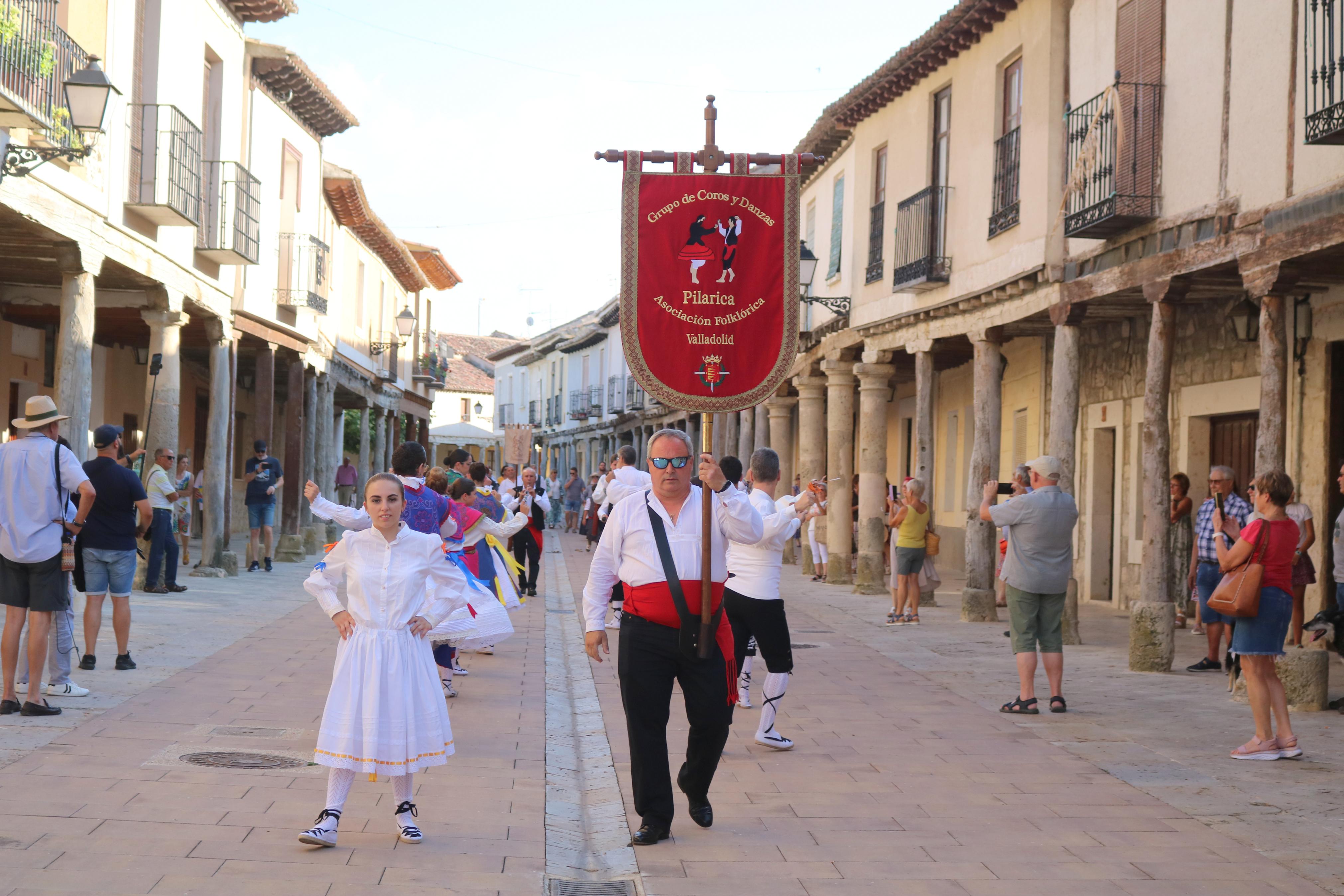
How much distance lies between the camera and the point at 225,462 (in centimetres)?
1791

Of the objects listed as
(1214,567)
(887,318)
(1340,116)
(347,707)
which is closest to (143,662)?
(347,707)

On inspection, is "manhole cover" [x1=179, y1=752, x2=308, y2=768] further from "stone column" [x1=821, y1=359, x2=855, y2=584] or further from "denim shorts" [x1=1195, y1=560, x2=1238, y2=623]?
"stone column" [x1=821, y1=359, x2=855, y2=584]

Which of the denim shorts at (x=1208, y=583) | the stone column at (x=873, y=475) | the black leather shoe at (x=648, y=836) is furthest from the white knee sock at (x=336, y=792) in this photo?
the stone column at (x=873, y=475)

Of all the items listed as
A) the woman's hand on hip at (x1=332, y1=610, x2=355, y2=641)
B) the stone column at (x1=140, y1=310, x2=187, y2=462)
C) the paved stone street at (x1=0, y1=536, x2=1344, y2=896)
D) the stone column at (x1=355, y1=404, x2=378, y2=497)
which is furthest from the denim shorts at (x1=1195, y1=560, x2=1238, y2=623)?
the stone column at (x1=355, y1=404, x2=378, y2=497)

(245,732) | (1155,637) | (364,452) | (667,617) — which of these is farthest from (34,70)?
(364,452)

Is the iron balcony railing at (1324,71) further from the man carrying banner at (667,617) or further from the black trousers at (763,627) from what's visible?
the man carrying banner at (667,617)

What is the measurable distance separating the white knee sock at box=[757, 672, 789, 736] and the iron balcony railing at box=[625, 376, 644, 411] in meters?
34.7

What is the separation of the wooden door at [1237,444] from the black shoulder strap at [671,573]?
980 cm

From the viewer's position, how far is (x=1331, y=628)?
29.5 ft

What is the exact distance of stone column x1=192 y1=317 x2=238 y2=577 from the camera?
17.5 metres

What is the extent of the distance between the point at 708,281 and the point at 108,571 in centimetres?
472

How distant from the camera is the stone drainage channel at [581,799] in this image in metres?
5.10

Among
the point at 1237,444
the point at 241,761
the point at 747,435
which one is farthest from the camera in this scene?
the point at 747,435

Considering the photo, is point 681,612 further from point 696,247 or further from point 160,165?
point 160,165
